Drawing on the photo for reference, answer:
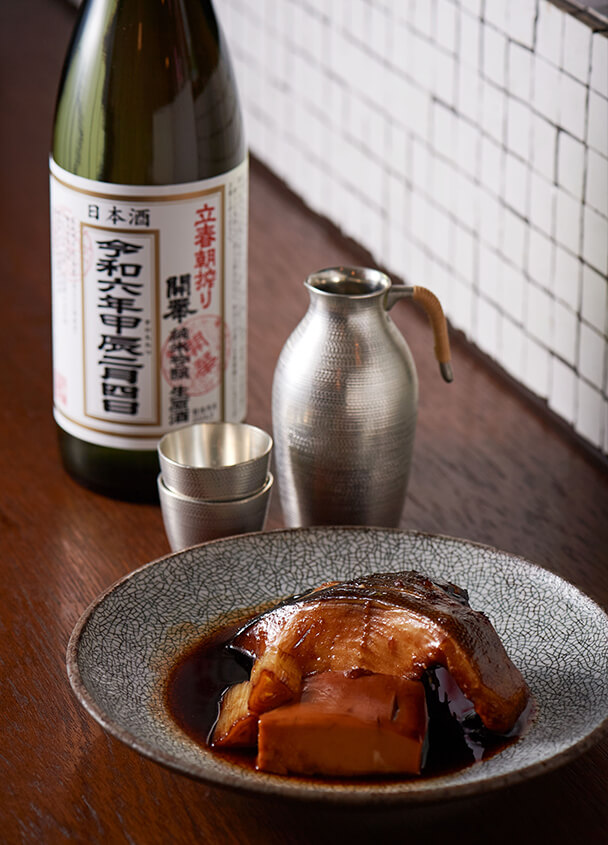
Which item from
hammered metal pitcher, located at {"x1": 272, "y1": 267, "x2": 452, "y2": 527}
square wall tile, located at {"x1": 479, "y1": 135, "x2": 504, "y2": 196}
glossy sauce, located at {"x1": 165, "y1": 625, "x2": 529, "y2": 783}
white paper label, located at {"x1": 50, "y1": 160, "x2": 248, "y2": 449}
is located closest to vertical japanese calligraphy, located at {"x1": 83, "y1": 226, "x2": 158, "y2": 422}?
white paper label, located at {"x1": 50, "y1": 160, "x2": 248, "y2": 449}

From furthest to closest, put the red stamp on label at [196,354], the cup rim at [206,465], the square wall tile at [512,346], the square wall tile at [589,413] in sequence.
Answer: the square wall tile at [512,346], the square wall tile at [589,413], the red stamp on label at [196,354], the cup rim at [206,465]

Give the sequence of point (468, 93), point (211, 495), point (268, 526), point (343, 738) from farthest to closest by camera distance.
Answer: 1. point (468, 93)
2. point (268, 526)
3. point (211, 495)
4. point (343, 738)

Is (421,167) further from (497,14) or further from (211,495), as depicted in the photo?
(211,495)

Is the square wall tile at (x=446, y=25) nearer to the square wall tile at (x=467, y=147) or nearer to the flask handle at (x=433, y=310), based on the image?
the square wall tile at (x=467, y=147)

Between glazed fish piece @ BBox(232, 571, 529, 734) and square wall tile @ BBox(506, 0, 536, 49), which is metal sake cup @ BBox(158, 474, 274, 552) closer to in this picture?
glazed fish piece @ BBox(232, 571, 529, 734)

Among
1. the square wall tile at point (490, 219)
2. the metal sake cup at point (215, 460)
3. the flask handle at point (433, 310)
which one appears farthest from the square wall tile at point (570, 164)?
the metal sake cup at point (215, 460)

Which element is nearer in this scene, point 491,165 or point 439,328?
point 439,328

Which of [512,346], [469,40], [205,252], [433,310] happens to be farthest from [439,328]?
[469,40]
